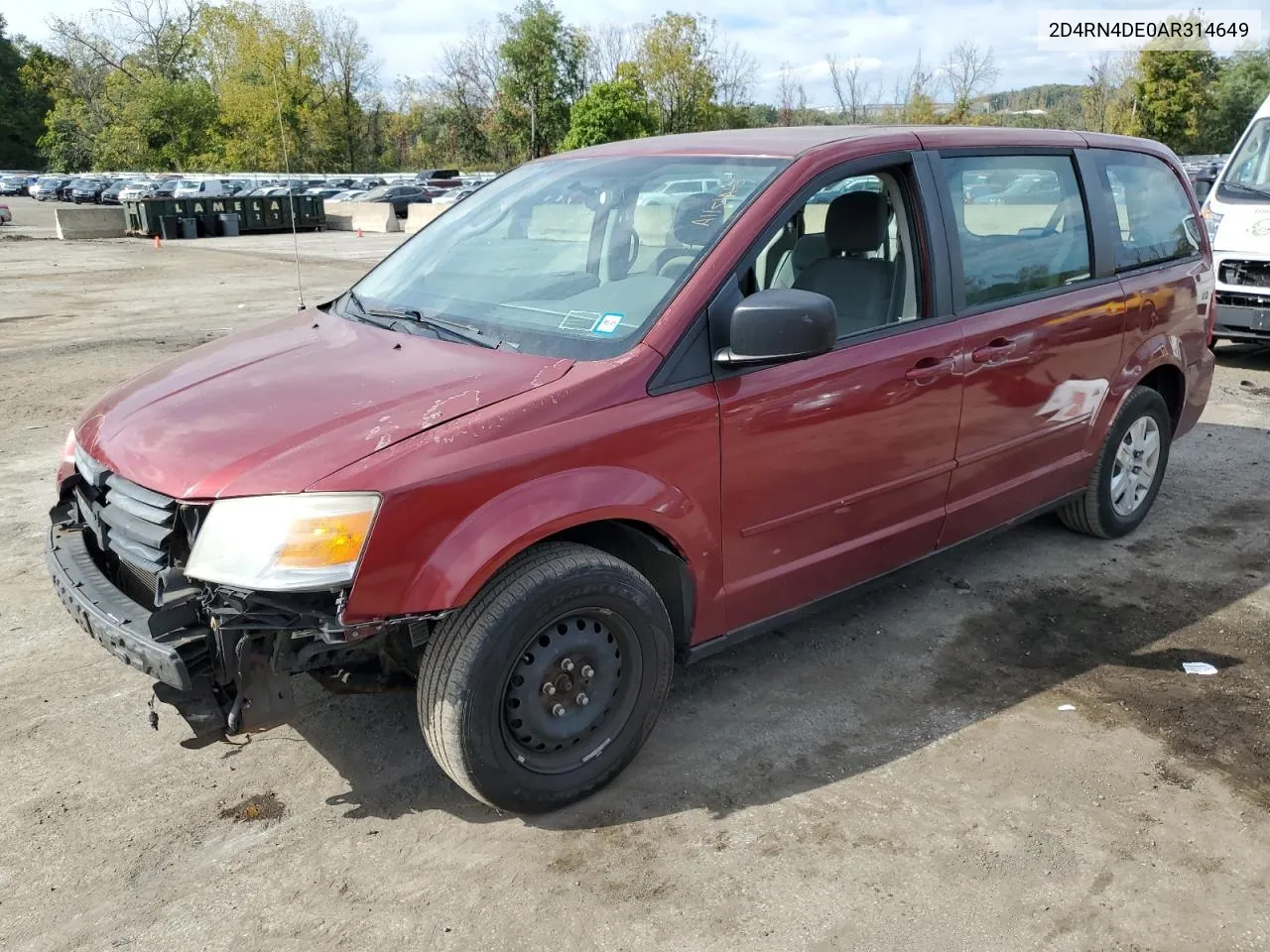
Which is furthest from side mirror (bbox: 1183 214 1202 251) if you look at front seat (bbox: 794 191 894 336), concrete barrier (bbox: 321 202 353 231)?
concrete barrier (bbox: 321 202 353 231)

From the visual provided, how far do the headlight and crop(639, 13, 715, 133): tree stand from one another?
6101 cm

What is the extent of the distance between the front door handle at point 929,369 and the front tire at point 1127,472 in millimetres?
1478

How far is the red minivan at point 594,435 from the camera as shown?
253 centimetres

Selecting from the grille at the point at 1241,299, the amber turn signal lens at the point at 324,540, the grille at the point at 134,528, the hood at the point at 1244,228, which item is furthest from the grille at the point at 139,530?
the hood at the point at 1244,228

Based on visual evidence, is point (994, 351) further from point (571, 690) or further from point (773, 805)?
point (571, 690)

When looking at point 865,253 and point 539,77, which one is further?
point 539,77

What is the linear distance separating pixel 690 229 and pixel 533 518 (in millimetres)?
1159

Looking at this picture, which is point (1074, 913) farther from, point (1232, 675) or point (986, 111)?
point (986, 111)

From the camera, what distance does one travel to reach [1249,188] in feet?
29.3

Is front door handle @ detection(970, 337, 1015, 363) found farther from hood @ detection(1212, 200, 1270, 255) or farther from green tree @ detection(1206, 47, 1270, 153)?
Answer: green tree @ detection(1206, 47, 1270, 153)

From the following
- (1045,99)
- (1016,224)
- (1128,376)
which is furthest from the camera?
(1045,99)

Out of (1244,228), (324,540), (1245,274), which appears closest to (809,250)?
(324,540)

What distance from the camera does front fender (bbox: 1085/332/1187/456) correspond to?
4613 millimetres

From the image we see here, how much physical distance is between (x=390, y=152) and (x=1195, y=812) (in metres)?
79.7
